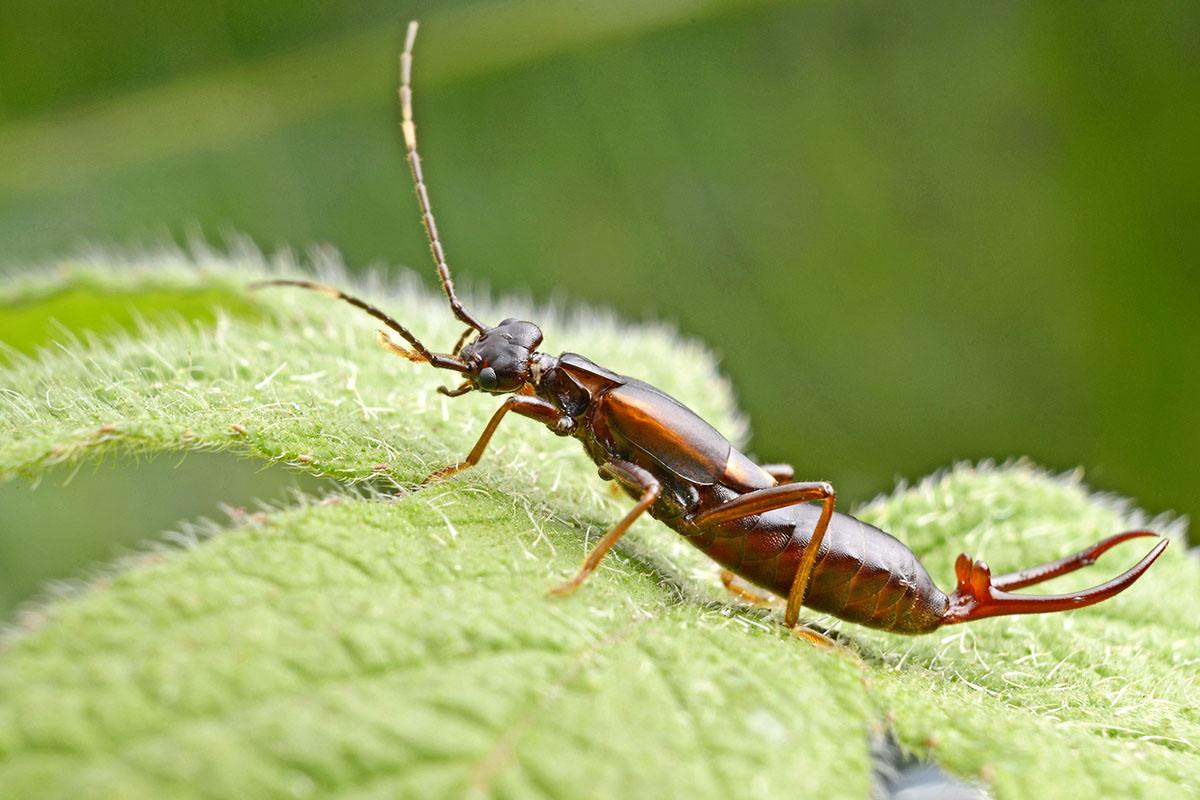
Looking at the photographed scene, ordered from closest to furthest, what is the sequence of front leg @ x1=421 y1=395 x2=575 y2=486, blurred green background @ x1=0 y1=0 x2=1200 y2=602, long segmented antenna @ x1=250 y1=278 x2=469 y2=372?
front leg @ x1=421 y1=395 x2=575 y2=486, long segmented antenna @ x1=250 y1=278 x2=469 y2=372, blurred green background @ x1=0 y1=0 x2=1200 y2=602

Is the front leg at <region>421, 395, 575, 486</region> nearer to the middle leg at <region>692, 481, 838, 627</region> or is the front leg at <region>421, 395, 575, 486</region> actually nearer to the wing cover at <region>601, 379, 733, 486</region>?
the wing cover at <region>601, 379, 733, 486</region>

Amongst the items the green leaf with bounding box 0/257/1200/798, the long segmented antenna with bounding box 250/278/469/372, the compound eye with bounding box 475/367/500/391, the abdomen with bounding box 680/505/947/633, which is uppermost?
the compound eye with bounding box 475/367/500/391

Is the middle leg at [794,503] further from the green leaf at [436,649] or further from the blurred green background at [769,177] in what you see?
the blurred green background at [769,177]

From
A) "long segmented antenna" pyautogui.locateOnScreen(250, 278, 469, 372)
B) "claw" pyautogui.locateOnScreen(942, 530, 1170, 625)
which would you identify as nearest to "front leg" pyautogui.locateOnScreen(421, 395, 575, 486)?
"long segmented antenna" pyautogui.locateOnScreen(250, 278, 469, 372)

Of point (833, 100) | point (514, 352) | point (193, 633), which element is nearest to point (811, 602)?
point (514, 352)

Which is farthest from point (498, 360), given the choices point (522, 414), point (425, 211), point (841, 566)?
point (841, 566)

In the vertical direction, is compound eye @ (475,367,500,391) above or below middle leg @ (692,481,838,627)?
above

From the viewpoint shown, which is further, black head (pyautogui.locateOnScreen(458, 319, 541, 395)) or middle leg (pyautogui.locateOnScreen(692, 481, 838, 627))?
black head (pyautogui.locateOnScreen(458, 319, 541, 395))

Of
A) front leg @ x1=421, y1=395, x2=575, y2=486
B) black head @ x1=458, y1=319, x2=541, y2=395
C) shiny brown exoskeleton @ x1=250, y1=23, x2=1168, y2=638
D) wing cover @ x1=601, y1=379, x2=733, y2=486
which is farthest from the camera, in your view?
black head @ x1=458, y1=319, x2=541, y2=395
